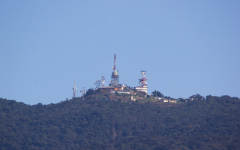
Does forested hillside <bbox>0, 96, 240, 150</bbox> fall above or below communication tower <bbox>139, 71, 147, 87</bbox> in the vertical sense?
below

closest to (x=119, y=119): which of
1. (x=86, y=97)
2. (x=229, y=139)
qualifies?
(x=86, y=97)

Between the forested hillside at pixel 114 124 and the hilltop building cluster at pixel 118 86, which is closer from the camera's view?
the forested hillside at pixel 114 124

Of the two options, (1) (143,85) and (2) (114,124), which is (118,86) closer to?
(1) (143,85)

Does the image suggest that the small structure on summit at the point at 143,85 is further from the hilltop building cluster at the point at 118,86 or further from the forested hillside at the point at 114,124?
the forested hillside at the point at 114,124

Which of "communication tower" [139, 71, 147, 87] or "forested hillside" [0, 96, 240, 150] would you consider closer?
"forested hillside" [0, 96, 240, 150]

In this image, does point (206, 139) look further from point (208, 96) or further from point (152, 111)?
point (208, 96)

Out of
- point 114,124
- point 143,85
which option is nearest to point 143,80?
point 143,85

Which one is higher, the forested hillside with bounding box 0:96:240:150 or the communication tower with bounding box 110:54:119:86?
the communication tower with bounding box 110:54:119:86

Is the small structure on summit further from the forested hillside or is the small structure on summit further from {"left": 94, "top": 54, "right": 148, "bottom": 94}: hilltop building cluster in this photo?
the forested hillside

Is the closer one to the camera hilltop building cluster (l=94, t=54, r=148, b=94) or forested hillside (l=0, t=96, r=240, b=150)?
forested hillside (l=0, t=96, r=240, b=150)
